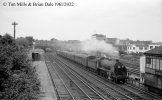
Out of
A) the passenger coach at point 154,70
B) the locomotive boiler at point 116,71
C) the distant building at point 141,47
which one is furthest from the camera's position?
the distant building at point 141,47

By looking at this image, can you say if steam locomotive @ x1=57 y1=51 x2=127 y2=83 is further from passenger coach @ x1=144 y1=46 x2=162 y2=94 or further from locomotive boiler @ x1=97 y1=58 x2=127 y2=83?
passenger coach @ x1=144 y1=46 x2=162 y2=94

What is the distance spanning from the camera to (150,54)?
24.9 meters

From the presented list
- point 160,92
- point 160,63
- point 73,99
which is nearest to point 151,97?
point 160,92

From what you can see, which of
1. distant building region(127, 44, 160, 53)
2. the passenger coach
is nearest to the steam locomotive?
the passenger coach

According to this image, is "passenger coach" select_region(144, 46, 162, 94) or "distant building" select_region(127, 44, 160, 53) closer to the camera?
"passenger coach" select_region(144, 46, 162, 94)

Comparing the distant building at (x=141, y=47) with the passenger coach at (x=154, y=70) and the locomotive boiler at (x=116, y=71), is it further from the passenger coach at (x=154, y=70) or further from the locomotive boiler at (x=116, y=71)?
the passenger coach at (x=154, y=70)

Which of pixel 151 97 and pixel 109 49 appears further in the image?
pixel 109 49

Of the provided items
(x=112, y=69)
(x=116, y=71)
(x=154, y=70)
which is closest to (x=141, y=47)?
(x=112, y=69)

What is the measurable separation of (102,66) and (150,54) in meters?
12.3

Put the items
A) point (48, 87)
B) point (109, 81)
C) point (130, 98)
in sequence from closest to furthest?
point (130, 98)
point (48, 87)
point (109, 81)

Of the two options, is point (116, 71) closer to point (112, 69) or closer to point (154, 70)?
point (112, 69)

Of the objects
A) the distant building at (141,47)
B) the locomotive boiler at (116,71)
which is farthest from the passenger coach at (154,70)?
the distant building at (141,47)

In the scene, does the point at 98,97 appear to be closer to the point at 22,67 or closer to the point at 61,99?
the point at 61,99

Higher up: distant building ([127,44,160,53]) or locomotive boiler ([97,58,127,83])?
distant building ([127,44,160,53])
